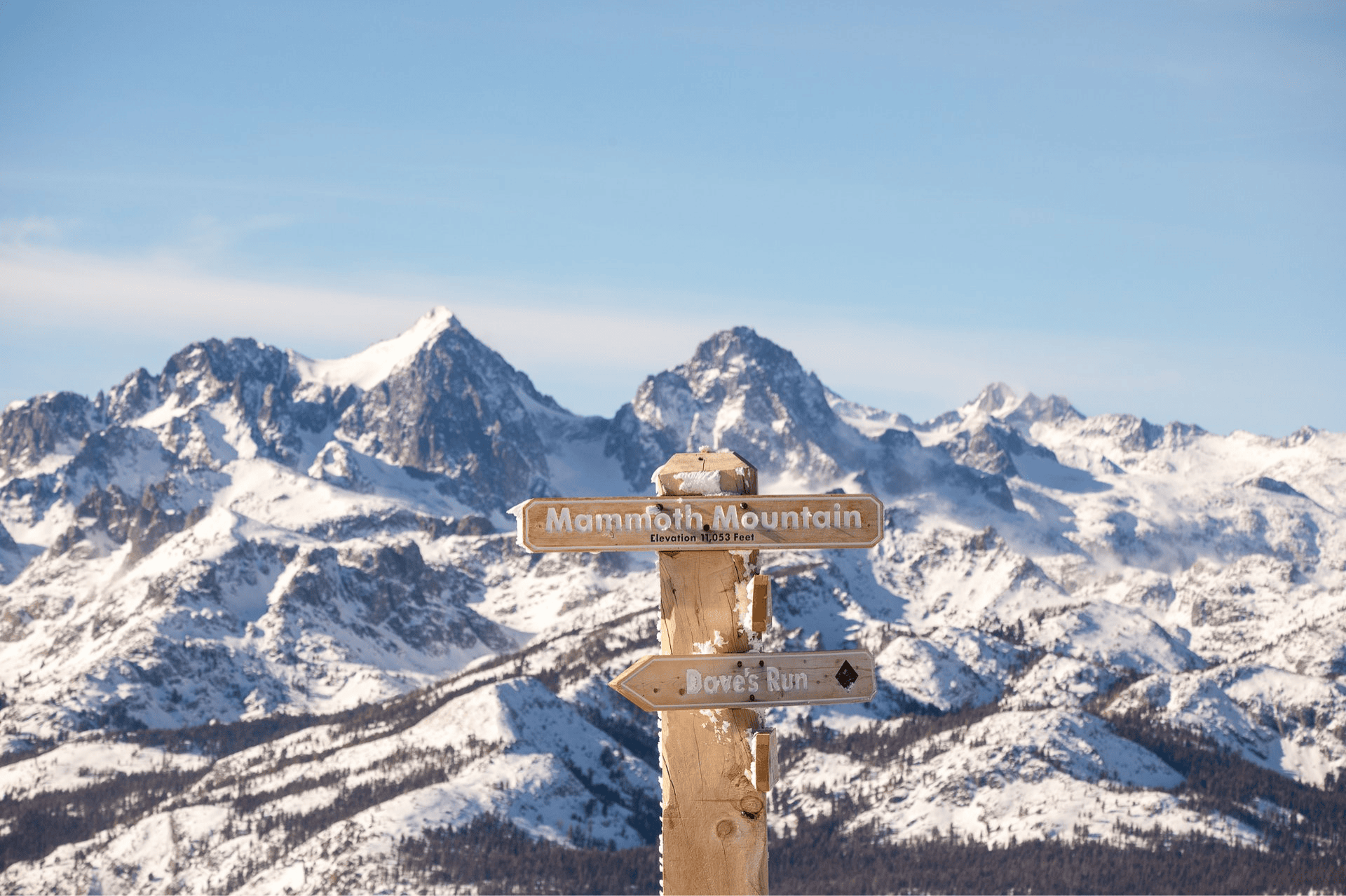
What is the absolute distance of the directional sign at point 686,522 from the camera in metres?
19.1

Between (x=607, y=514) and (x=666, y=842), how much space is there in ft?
13.3

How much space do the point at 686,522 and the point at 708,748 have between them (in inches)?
109

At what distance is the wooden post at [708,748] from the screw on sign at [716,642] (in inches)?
0.7

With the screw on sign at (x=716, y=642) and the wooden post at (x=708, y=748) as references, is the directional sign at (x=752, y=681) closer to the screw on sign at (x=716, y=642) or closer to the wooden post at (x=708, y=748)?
the screw on sign at (x=716, y=642)

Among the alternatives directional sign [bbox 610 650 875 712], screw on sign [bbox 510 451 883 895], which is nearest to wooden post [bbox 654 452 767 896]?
screw on sign [bbox 510 451 883 895]

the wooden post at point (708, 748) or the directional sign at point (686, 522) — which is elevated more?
the directional sign at point (686, 522)

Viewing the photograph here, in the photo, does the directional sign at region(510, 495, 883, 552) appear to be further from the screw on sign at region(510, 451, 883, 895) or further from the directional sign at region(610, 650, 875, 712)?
the directional sign at region(610, 650, 875, 712)

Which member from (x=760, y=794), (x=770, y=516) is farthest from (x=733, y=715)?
(x=770, y=516)

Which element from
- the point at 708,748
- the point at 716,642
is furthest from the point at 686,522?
the point at 708,748

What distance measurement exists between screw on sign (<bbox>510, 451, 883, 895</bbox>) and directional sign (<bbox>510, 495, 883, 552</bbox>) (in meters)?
0.02

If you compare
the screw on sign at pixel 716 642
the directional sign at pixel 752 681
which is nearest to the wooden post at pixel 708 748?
the screw on sign at pixel 716 642

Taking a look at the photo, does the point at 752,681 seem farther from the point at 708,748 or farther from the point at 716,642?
the point at 708,748

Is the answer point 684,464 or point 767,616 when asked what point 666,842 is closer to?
point 767,616

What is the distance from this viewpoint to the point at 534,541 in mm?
19344
